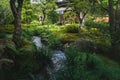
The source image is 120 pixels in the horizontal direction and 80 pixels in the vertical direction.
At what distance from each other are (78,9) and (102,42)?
7480mm

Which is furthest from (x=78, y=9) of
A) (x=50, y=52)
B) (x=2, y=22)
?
(x=50, y=52)

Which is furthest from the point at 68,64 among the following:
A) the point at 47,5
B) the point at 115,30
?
the point at 47,5

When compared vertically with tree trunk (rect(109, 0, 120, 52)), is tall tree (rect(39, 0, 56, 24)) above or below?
above

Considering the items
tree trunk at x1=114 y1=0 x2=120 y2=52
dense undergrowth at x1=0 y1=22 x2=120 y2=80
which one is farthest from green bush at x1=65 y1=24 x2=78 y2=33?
tree trunk at x1=114 y1=0 x2=120 y2=52

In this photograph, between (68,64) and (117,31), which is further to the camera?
(117,31)

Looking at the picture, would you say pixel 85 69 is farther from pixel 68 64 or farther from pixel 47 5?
pixel 47 5

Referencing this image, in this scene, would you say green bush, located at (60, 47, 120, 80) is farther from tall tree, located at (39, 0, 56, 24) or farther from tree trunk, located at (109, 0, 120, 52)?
tall tree, located at (39, 0, 56, 24)

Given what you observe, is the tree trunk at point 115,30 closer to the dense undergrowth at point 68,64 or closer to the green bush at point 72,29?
the dense undergrowth at point 68,64

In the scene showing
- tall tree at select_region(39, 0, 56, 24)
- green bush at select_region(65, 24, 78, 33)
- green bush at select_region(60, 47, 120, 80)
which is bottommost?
green bush at select_region(60, 47, 120, 80)

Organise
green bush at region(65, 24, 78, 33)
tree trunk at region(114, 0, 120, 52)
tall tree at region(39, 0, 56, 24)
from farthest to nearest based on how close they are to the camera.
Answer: tall tree at region(39, 0, 56, 24), green bush at region(65, 24, 78, 33), tree trunk at region(114, 0, 120, 52)

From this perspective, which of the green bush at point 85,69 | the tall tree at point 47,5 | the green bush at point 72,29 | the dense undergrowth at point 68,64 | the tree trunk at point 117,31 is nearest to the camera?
the green bush at point 85,69

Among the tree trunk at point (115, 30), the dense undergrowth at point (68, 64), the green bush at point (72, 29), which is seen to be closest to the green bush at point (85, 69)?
the dense undergrowth at point (68, 64)

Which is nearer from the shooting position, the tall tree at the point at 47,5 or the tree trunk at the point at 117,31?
the tree trunk at the point at 117,31

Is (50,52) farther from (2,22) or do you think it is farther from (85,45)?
(2,22)
